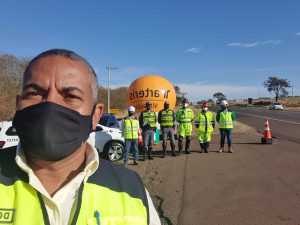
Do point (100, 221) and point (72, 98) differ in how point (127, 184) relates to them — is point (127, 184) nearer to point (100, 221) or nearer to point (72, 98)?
point (100, 221)

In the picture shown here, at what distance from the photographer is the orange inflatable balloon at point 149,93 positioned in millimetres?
17688

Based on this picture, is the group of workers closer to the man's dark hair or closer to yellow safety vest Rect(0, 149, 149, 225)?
the man's dark hair

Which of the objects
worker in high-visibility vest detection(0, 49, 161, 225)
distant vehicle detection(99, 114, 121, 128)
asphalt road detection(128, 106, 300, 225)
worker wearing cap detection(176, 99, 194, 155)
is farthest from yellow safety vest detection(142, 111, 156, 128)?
worker in high-visibility vest detection(0, 49, 161, 225)

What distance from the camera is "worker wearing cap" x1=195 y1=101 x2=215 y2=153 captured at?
15102 millimetres

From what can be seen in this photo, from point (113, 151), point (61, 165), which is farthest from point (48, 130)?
point (113, 151)

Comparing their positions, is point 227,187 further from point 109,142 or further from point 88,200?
point 88,200

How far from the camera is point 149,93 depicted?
696 inches

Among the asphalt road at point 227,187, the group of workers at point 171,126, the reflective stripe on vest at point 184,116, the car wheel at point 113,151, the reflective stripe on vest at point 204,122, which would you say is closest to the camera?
the asphalt road at point 227,187

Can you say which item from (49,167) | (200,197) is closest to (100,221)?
(49,167)

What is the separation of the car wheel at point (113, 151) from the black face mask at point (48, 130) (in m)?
12.0

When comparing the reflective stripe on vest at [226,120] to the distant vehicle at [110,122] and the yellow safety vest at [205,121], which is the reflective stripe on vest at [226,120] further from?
the distant vehicle at [110,122]

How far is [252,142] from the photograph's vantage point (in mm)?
17797

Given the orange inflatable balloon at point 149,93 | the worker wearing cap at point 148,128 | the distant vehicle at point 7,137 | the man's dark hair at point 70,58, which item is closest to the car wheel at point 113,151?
the worker wearing cap at point 148,128

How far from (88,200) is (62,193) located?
145 mm
